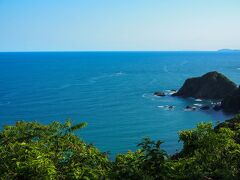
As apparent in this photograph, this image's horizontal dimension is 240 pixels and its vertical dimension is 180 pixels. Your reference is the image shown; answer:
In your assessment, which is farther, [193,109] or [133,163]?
[193,109]

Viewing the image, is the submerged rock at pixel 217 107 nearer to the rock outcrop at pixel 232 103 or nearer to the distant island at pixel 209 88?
the rock outcrop at pixel 232 103

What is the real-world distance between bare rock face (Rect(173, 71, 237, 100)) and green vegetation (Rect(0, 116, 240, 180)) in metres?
84.6

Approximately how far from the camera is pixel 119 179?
16172 mm

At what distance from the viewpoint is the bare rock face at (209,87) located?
101375mm

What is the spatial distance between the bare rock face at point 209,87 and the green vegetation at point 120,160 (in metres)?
84.6

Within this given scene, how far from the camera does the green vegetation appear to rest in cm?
1552

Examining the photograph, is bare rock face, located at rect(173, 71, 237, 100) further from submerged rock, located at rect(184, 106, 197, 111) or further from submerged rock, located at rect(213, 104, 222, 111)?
submerged rock, located at rect(184, 106, 197, 111)

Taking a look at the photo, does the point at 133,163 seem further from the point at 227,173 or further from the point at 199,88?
the point at 199,88

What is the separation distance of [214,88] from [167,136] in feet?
134

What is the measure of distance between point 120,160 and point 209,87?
90133 millimetres

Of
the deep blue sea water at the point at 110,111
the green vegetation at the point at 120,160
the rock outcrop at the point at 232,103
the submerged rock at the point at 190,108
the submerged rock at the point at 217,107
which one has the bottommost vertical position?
the deep blue sea water at the point at 110,111

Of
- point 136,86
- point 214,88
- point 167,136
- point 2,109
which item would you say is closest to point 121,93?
point 136,86

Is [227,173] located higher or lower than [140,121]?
higher

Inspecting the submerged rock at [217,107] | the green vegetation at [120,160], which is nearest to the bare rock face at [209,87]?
the submerged rock at [217,107]
